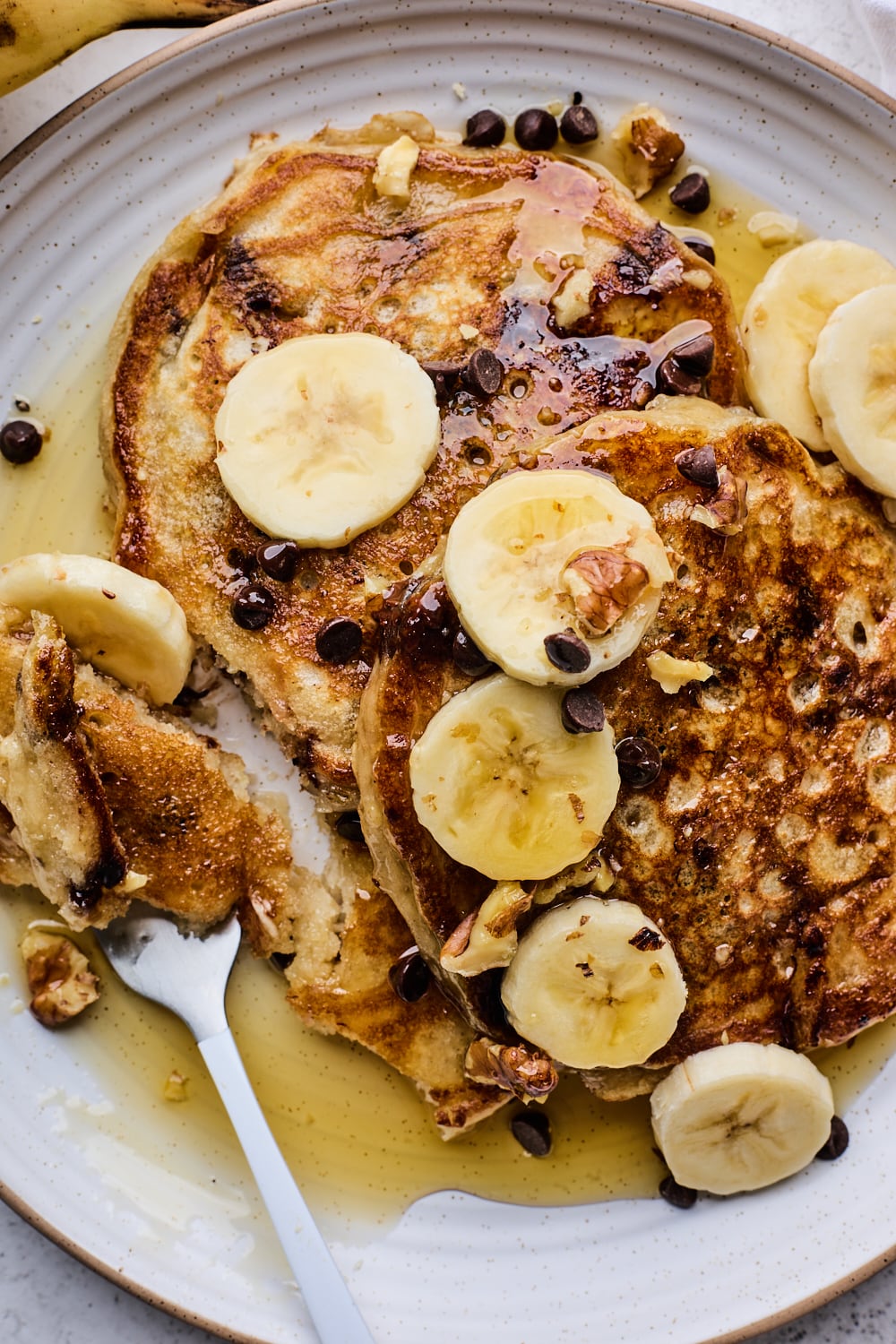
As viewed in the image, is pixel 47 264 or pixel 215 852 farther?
pixel 47 264

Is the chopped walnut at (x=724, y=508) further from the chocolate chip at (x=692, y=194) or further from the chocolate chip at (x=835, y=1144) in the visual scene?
the chocolate chip at (x=835, y=1144)

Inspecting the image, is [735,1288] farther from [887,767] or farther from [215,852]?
[215,852]

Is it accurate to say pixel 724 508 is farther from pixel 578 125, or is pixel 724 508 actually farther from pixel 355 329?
pixel 578 125

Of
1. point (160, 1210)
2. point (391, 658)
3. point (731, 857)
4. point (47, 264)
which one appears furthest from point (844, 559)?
point (160, 1210)

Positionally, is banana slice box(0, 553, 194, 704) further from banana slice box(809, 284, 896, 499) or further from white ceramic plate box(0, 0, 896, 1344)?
banana slice box(809, 284, 896, 499)

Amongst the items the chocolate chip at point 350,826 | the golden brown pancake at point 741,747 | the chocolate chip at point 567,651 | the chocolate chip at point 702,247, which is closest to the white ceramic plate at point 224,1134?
the chocolate chip at point 702,247

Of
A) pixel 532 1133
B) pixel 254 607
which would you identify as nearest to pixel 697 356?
pixel 254 607

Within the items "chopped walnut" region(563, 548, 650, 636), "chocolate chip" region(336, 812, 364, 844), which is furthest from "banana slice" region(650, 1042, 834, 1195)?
"chopped walnut" region(563, 548, 650, 636)
